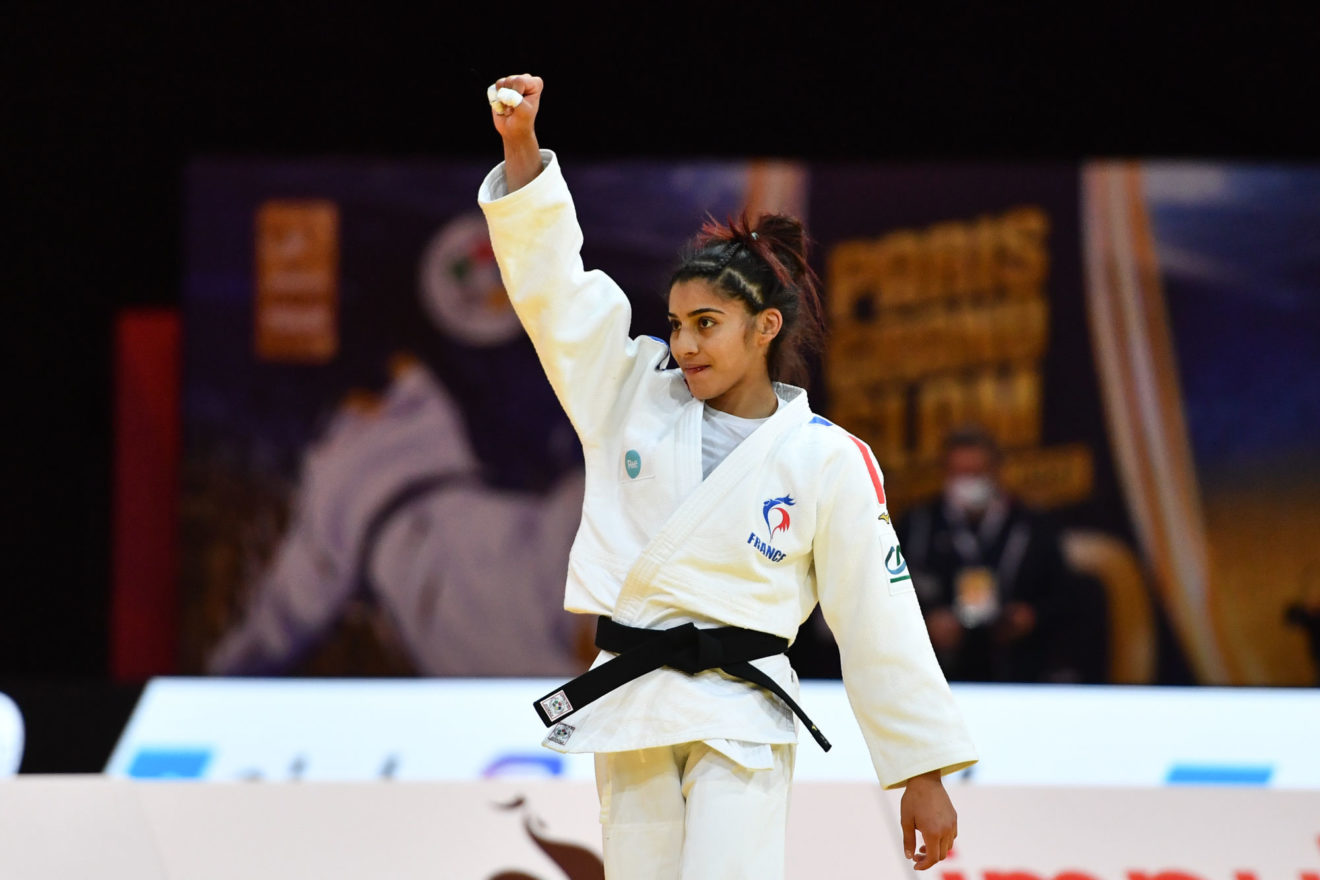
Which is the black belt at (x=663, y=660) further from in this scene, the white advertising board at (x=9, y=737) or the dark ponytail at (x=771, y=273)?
the white advertising board at (x=9, y=737)

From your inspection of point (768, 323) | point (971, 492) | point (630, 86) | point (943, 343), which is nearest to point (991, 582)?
point (971, 492)

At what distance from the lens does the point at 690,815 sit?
2.15 m

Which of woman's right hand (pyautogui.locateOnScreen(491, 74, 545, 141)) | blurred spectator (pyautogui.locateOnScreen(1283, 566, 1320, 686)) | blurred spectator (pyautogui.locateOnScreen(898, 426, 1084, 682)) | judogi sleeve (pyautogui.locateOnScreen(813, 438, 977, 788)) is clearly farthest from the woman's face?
blurred spectator (pyautogui.locateOnScreen(1283, 566, 1320, 686))

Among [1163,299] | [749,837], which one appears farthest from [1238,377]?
[749,837]

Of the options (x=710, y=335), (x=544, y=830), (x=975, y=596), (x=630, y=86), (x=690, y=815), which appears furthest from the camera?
(x=630, y=86)

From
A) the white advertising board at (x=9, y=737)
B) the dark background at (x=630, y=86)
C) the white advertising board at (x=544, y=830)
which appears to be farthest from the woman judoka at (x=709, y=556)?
the dark background at (x=630, y=86)

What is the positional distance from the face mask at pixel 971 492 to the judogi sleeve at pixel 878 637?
4.21 meters

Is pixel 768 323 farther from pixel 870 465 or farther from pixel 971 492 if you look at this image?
pixel 971 492

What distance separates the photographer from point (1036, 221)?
21.2ft

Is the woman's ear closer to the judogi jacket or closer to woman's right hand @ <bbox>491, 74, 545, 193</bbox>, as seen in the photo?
the judogi jacket

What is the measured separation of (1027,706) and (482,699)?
1.22 meters

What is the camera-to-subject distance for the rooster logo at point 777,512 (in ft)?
7.34

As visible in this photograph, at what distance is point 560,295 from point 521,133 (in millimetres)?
263

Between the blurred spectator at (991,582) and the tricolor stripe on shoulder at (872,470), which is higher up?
the tricolor stripe on shoulder at (872,470)
